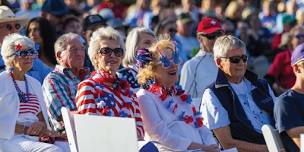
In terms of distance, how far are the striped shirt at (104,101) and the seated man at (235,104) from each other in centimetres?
75

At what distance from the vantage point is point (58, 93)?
9.44m

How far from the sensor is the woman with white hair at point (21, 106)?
8945 millimetres

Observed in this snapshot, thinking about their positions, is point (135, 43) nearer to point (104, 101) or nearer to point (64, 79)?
point (64, 79)

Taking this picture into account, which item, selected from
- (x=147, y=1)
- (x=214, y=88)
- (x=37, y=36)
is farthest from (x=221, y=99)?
(x=147, y=1)

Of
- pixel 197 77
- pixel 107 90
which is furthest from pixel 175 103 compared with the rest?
pixel 197 77

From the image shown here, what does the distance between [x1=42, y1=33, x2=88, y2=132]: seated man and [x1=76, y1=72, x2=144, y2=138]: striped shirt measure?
824mm

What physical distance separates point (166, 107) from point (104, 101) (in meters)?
0.53

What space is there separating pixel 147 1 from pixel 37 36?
291 inches

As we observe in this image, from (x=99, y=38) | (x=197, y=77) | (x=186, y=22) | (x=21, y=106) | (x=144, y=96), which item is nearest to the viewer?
(x=144, y=96)

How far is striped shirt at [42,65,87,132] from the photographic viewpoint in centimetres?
942

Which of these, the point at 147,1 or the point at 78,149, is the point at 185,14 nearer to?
the point at 147,1

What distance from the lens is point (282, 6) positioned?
65.0 ft

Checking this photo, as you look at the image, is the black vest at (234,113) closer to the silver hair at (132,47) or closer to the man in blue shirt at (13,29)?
the silver hair at (132,47)

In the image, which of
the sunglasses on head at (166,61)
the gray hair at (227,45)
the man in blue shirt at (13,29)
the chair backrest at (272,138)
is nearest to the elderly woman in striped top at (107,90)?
the sunglasses on head at (166,61)
